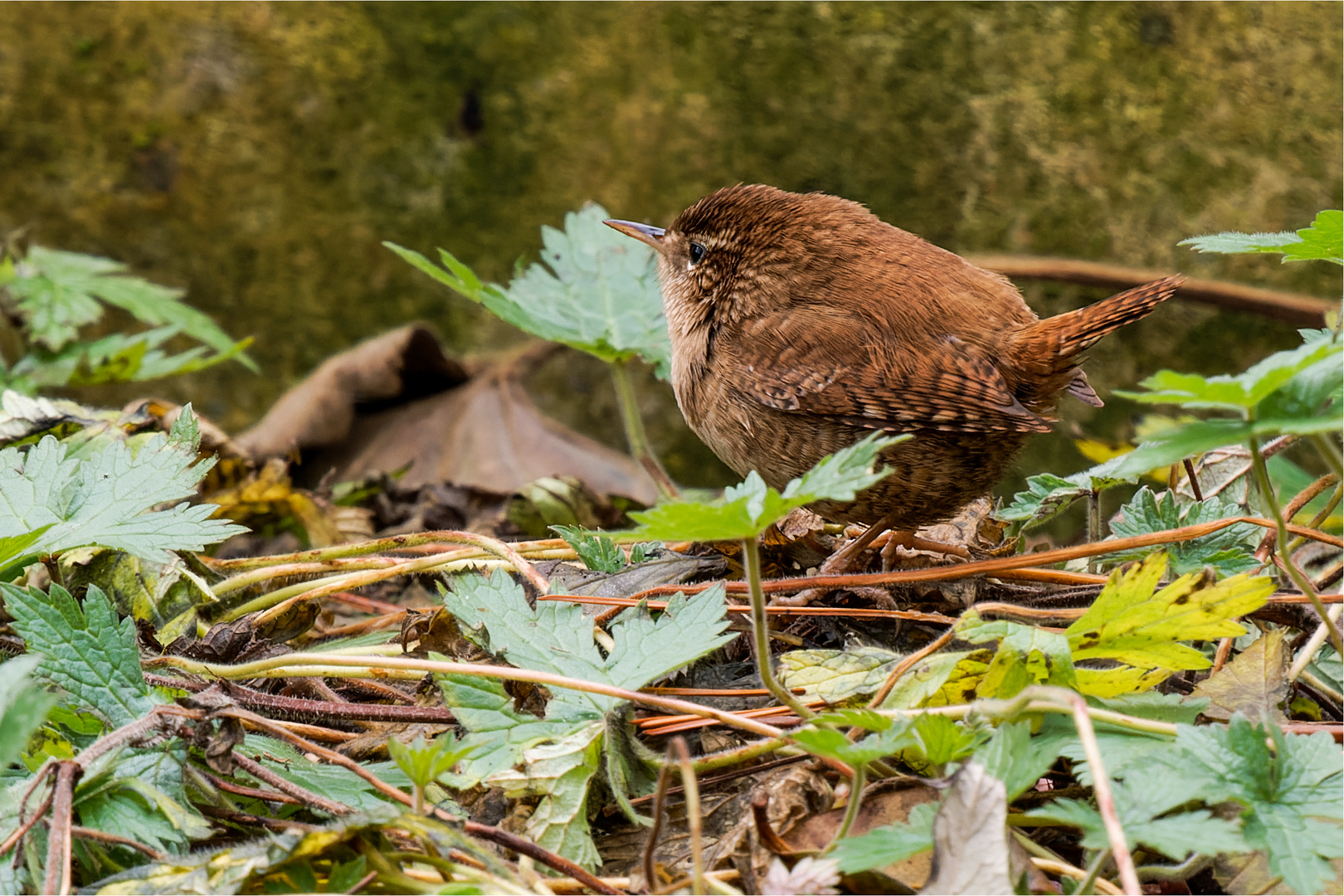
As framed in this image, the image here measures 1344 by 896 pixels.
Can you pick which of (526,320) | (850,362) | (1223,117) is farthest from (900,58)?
(850,362)

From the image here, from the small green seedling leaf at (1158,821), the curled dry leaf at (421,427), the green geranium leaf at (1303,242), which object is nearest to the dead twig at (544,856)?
the small green seedling leaf at (1158,821)

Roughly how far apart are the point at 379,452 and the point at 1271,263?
3361 millimetres

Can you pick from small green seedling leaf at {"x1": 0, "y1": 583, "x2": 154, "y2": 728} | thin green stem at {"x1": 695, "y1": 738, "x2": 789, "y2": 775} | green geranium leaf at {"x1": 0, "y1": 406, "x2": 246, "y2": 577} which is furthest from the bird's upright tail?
small green seedling leaf at {"x1": 0, "y1": 583, "x2": 154, "y2": 728}

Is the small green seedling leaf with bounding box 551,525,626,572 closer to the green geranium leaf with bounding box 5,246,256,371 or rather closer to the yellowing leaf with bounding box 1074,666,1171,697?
the yellowing leaf with bounding box 1074,666,1171,697

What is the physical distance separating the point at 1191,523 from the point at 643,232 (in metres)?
1.64

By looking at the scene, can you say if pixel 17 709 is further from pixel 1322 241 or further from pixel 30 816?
pixel 1322 241

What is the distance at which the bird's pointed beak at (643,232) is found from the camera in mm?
3139

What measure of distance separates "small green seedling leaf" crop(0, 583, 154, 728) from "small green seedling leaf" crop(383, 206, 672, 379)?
1381mm

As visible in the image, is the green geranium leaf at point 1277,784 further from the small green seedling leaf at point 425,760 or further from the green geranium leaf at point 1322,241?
the small green seedling leaf at point 425,760

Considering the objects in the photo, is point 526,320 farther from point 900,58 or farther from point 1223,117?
point 1223,117

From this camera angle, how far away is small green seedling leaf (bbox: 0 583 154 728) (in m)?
1.61

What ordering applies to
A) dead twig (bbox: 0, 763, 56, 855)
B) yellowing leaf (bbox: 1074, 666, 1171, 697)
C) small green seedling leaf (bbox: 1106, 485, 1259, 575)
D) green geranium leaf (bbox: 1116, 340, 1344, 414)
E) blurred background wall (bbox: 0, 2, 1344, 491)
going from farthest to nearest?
blurred background wall (bbox: 0, 2, 1344, 491), small green seedling leaf (bbox: 1106, 485, 1259, 575), yellowing leaf (bbox: 1074, 666, 1171, 697), dead twig (bbox: 0, 763, 56, 855), green geranium leaf (bbox: 1116, 340, 1344, 414)

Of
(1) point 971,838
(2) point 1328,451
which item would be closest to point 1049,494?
(2) point 1328,451

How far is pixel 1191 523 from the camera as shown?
214cm
